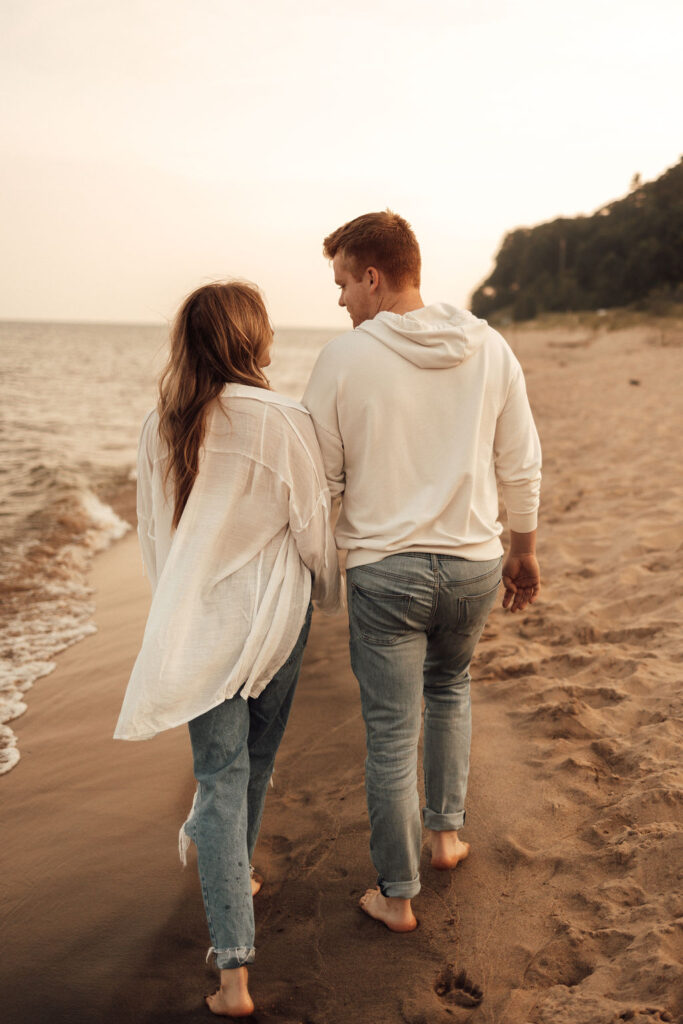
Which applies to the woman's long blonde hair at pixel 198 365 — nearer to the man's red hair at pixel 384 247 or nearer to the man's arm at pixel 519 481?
the man's red hair at pixel 384 247

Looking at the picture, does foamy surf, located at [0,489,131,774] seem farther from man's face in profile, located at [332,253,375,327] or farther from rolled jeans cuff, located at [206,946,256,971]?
man's face in profile, located at [332,253,375,327]

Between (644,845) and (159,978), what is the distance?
1521 millimetres

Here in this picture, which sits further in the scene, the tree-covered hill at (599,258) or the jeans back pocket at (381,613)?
the tree-covered hill at (599,258)

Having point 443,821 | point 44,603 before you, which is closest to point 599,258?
point 44,603

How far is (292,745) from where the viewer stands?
3.49 m

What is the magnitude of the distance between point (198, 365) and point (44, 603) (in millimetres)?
4256

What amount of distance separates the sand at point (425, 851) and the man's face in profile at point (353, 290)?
1.82m

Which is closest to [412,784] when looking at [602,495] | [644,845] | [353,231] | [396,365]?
[644,845]

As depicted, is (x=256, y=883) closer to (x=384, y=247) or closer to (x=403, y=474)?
(x=403, y=474)

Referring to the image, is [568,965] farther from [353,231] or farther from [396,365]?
[353,231]

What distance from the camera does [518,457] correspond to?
2.30 metres

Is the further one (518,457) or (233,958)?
(518,457)

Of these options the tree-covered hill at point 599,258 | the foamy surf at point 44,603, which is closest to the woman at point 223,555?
the foamy surf at point 44,603

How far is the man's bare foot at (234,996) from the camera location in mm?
2033
